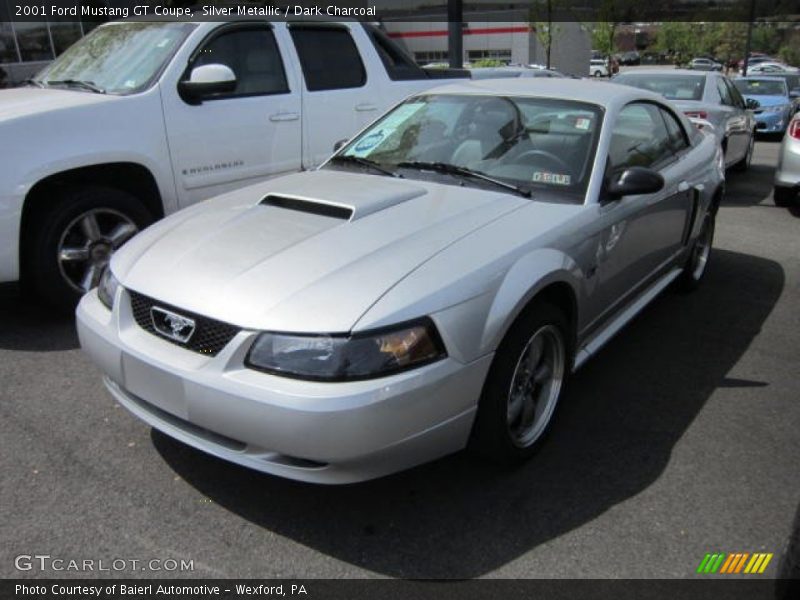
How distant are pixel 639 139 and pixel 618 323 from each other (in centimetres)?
117

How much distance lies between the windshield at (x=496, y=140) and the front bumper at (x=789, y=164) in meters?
5.24

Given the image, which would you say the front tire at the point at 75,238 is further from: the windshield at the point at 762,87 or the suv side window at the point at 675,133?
the windshield at the point at 762,87

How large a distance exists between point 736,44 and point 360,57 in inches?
2829

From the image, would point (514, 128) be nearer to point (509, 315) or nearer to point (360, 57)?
point (509, 315)

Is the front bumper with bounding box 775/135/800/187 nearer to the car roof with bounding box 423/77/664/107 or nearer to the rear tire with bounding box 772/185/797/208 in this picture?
the rear tire with bounding box 772/185/797/208

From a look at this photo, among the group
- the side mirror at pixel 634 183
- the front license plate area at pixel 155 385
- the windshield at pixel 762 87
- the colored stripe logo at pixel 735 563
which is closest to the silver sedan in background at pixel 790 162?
the side mirror at pixel 634 183

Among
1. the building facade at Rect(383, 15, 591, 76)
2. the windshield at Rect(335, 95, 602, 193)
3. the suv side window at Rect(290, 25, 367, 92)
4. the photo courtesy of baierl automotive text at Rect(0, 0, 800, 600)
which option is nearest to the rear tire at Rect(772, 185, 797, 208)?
the photo courtesy of baierl automotive text at Rect(0, 0, 800, 600)

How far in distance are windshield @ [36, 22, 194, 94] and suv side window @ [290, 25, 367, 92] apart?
0.96m

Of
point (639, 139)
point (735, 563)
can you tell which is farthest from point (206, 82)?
point (735, 563)

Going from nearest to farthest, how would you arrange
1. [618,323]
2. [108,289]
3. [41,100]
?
[108,289], [618,323], [41,100]

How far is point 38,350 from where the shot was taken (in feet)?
13.9

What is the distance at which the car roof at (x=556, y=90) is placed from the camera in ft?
12.8

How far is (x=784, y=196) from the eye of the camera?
8.41 meters

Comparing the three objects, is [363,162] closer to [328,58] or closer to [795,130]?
[328,58]
